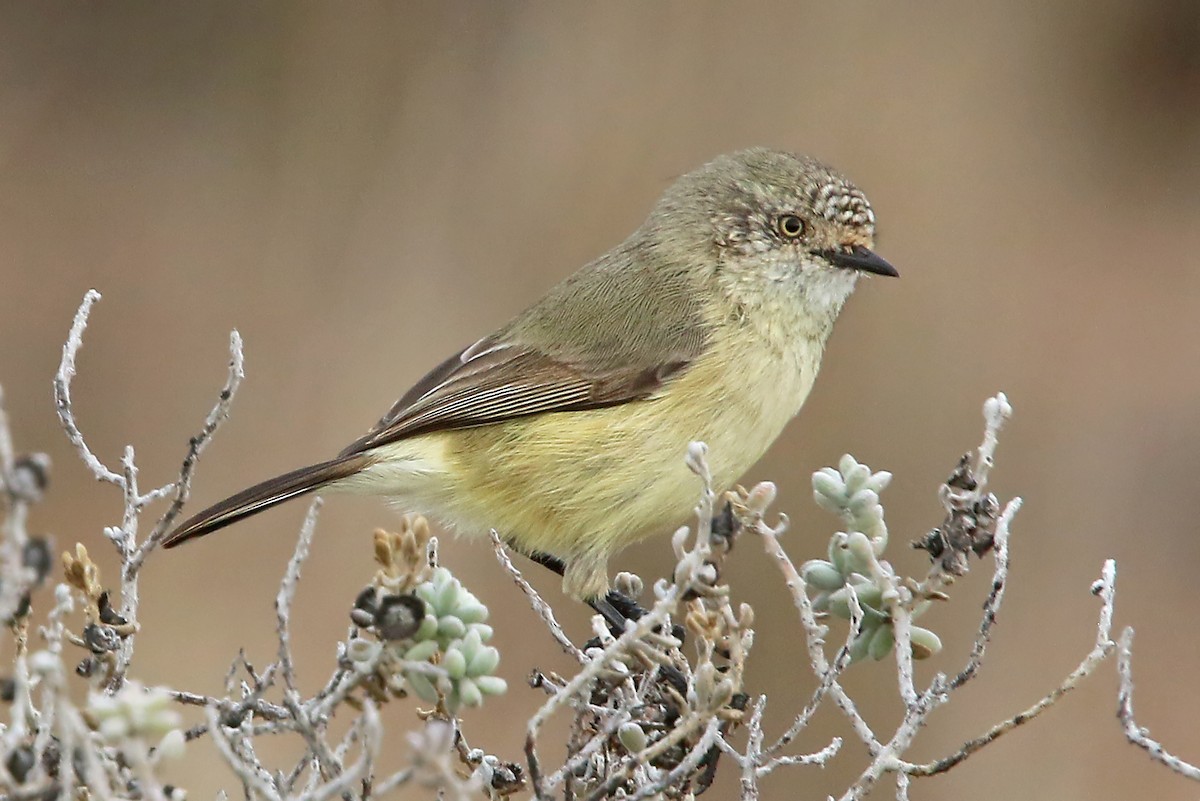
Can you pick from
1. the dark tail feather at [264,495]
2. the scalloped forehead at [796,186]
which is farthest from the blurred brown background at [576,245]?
the dark tail feather at [264,495]

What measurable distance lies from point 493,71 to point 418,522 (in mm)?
6109

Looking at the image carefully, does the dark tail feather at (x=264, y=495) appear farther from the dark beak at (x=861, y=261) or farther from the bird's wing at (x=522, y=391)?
the dark beak at (x=861, y=261)

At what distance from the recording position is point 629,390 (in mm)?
3914

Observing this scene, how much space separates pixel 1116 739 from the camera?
6.33 meters

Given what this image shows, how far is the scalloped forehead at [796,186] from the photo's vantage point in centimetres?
416

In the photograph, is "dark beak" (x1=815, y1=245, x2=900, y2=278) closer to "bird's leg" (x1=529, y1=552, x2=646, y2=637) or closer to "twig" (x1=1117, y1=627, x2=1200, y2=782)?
"bird's leg" (x1=529, y1=552, x2=646, y2=637)

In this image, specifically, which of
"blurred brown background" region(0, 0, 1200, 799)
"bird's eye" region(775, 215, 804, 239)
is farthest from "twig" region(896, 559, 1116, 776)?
"blurred brown background" region(0, 0, 1200, 799)

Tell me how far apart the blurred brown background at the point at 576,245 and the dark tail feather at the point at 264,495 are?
2719 mm

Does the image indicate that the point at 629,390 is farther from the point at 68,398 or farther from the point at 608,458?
the point at 68,398

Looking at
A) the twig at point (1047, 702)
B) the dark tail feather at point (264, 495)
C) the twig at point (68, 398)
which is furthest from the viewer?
the dark tail feather at point (264, 495)

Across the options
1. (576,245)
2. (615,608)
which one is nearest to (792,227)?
(615,608)

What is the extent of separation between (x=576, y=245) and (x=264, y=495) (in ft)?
13.4

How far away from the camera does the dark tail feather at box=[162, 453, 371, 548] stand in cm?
338

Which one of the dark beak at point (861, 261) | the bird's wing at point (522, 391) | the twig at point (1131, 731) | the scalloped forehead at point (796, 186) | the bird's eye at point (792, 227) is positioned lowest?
the bird's wing at point (522, 391)
